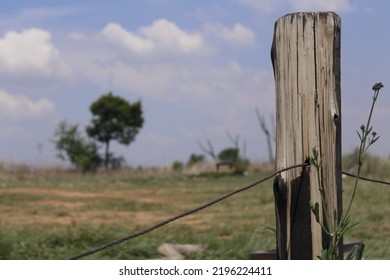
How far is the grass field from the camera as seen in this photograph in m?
5.11

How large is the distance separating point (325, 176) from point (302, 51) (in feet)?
1.25

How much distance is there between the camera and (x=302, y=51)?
6.97 ft

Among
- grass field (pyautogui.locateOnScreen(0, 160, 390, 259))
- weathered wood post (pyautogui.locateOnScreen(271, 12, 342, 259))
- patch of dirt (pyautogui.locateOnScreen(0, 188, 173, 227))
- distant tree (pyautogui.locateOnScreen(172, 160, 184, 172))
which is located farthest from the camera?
distant tree (pyautogui.locateOnScreen(172, 160, 184, 172))

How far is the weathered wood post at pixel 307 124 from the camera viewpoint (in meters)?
2.11

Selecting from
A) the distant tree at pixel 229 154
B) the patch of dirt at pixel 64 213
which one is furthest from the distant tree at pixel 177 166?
the patch of dirt at pixel 64 213

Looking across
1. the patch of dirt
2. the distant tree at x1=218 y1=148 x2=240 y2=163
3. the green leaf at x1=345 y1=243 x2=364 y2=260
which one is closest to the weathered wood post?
the green leaf at x1=345 y1=243 x2=364 y2=260

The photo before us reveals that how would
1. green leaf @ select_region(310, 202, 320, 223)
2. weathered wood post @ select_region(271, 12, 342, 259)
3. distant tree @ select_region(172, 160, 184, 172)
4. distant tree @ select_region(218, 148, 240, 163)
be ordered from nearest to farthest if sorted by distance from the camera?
green leaf @ select_region(310, 202, 320, 223), weathered wood post @ select_region(271, 12, 342, 259), distant tree @ select_region(172, 160, 184, 172), distant tree @ select_region(218, 148, 240, 163)

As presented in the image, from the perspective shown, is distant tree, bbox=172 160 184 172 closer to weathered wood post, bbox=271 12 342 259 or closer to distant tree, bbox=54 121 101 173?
distant tree, bbox=54 121 101 173

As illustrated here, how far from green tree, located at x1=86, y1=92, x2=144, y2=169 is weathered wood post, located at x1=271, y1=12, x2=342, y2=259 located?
25009 mm

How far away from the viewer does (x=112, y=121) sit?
89.5 ft

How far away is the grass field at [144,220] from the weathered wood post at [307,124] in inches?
6.9

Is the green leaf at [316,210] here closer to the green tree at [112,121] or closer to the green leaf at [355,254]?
the green leaf at [355,254]
